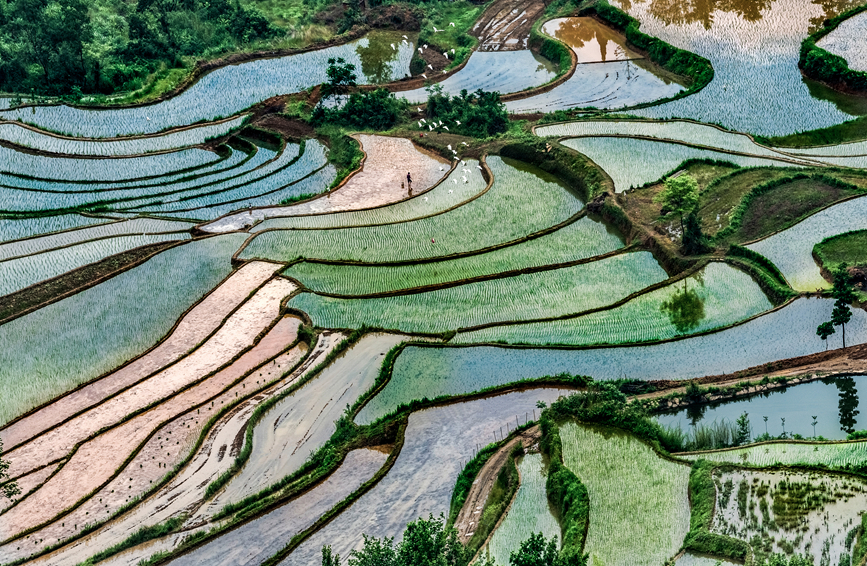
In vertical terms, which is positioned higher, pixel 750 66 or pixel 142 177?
pixel 750 66

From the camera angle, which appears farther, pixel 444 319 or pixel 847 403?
pixel 444 319

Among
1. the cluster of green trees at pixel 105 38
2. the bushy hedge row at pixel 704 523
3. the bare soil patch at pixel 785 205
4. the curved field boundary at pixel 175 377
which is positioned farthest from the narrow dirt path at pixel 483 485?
the cluster of green trees at pixel 105 38

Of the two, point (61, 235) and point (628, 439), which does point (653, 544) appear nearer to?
point (628, 439)

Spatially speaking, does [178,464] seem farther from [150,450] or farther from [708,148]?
[708,148]

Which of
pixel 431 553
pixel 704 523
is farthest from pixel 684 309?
pixel 431 553

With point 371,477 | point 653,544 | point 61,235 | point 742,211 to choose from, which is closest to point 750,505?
point 653,544

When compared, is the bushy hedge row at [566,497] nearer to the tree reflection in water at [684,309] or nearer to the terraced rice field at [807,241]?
the tree reflection in water at [684,309]

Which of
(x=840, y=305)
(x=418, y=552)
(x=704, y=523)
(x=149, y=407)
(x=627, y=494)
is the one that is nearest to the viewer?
(x=418, y=552)

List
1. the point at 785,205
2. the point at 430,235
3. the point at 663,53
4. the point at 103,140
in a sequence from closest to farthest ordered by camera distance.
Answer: the point at 785,205 → the point at 430,235 → the point at 103,140 → the point at 663,53
